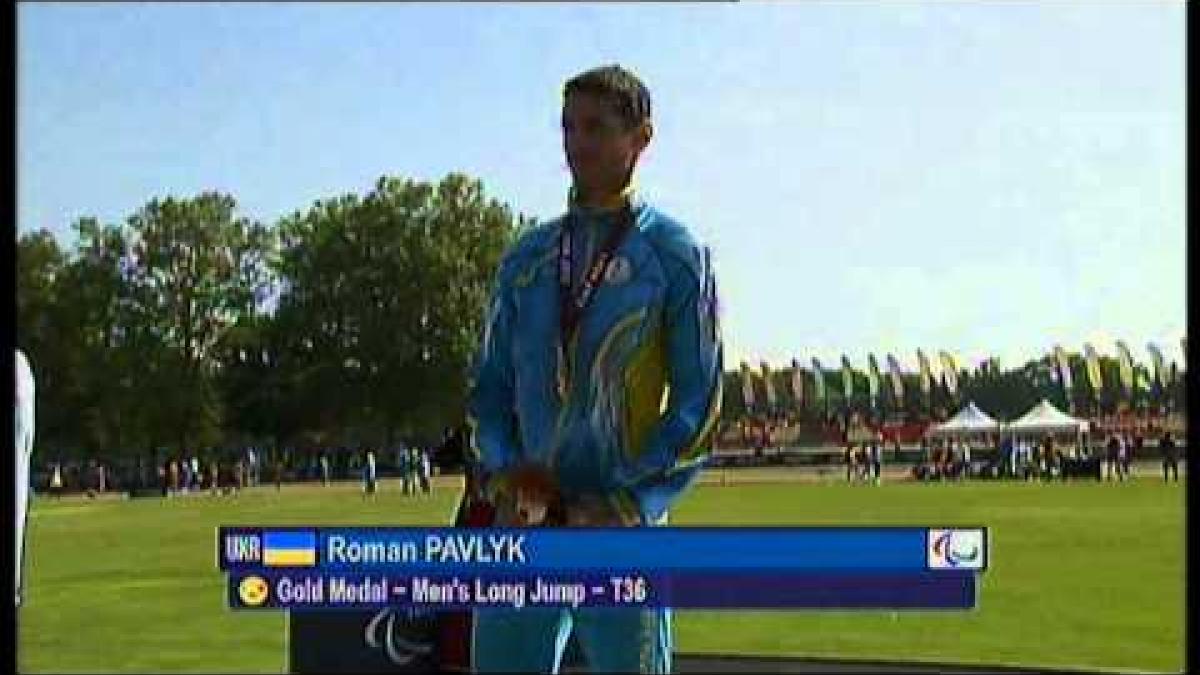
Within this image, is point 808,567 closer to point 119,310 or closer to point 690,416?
point 690,416

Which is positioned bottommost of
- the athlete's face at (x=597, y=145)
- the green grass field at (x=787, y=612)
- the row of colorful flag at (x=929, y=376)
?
the green grass field at (x=787, y=612)

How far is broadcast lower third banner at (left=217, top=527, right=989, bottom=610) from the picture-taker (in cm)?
322

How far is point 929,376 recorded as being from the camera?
3.77 m

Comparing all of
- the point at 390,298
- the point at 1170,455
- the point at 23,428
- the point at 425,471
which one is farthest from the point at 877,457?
the point at 23,428

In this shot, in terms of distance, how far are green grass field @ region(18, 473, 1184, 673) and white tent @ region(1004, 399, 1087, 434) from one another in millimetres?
139

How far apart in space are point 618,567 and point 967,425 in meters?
1.10

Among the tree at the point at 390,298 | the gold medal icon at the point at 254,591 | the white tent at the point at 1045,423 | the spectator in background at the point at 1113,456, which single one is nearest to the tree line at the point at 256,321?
the tree at the point at 390,298

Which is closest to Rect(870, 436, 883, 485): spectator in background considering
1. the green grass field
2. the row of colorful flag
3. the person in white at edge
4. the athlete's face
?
the green grass field

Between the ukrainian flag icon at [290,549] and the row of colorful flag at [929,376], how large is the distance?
35.7 inches

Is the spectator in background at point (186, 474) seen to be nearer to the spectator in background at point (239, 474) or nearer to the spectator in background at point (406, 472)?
the spectator in background at point (239, 474)

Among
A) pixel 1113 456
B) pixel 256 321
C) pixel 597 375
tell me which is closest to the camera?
pixel 597 375

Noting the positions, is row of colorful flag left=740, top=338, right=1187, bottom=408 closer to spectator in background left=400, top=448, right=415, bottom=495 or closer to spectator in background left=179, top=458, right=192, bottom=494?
spectator in background left=400, top=448, right=415, bottom=495

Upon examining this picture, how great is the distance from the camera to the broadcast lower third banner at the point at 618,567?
10.6ft

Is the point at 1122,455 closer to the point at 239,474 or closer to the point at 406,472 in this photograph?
the point at 406,472
